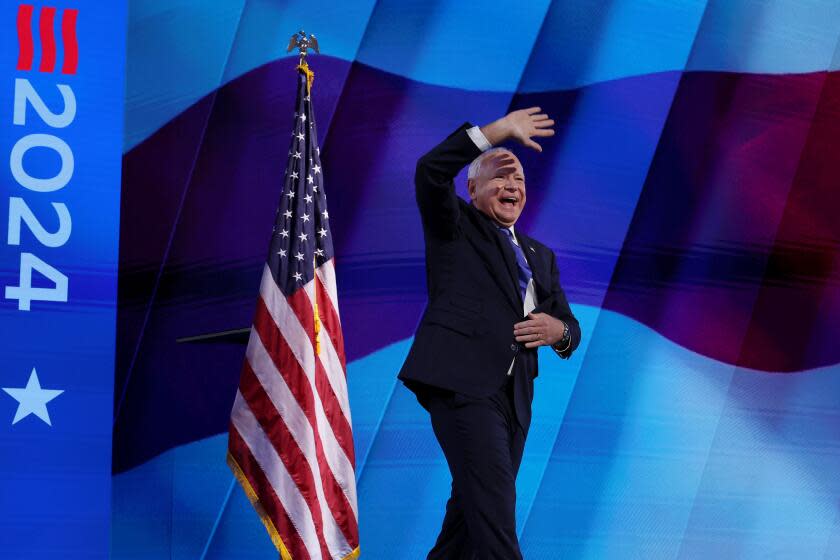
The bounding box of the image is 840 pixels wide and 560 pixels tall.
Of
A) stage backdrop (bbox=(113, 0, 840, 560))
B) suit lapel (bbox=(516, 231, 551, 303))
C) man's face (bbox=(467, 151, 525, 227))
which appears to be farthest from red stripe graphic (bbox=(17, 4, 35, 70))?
suit lapel (bbox=(516, 231, 551, 303))

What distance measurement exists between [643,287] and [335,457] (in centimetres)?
129

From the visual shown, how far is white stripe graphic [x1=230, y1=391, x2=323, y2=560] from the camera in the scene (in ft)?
10.5

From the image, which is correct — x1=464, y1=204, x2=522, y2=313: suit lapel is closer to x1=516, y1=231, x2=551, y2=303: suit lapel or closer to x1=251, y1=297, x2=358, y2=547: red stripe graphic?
x1=516, y1=231, x2=551, y2=303: suit lapel

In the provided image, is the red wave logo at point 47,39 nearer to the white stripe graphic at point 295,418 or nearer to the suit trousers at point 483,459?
the white stripe graphic at point 295,418

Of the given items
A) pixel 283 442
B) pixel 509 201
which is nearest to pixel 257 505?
pixel 283 442

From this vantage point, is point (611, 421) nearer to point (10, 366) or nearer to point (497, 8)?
point (497, 8)

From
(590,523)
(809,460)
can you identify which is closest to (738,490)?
(809,460)

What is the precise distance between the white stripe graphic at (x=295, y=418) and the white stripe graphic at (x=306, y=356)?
0.18ft

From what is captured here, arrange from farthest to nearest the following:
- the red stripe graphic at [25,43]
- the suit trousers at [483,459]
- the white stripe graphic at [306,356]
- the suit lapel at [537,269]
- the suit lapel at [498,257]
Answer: the red stripe graphic at [25,43] → the white stripe graphic at [306,356] → the suit lapel at [537,269] → the suit lapel at [498,257] → the suit trousers at [483,459]

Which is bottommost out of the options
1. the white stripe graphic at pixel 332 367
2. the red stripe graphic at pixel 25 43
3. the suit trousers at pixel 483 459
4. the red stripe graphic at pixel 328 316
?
the suit trousers at pixel 483 459

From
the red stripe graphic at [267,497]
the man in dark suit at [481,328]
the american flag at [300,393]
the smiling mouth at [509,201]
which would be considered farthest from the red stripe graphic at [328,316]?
the smiling mouth at [509,201]

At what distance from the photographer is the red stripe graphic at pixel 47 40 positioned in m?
3.40

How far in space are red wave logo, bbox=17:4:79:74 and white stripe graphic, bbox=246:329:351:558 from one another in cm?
106

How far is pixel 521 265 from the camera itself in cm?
293
